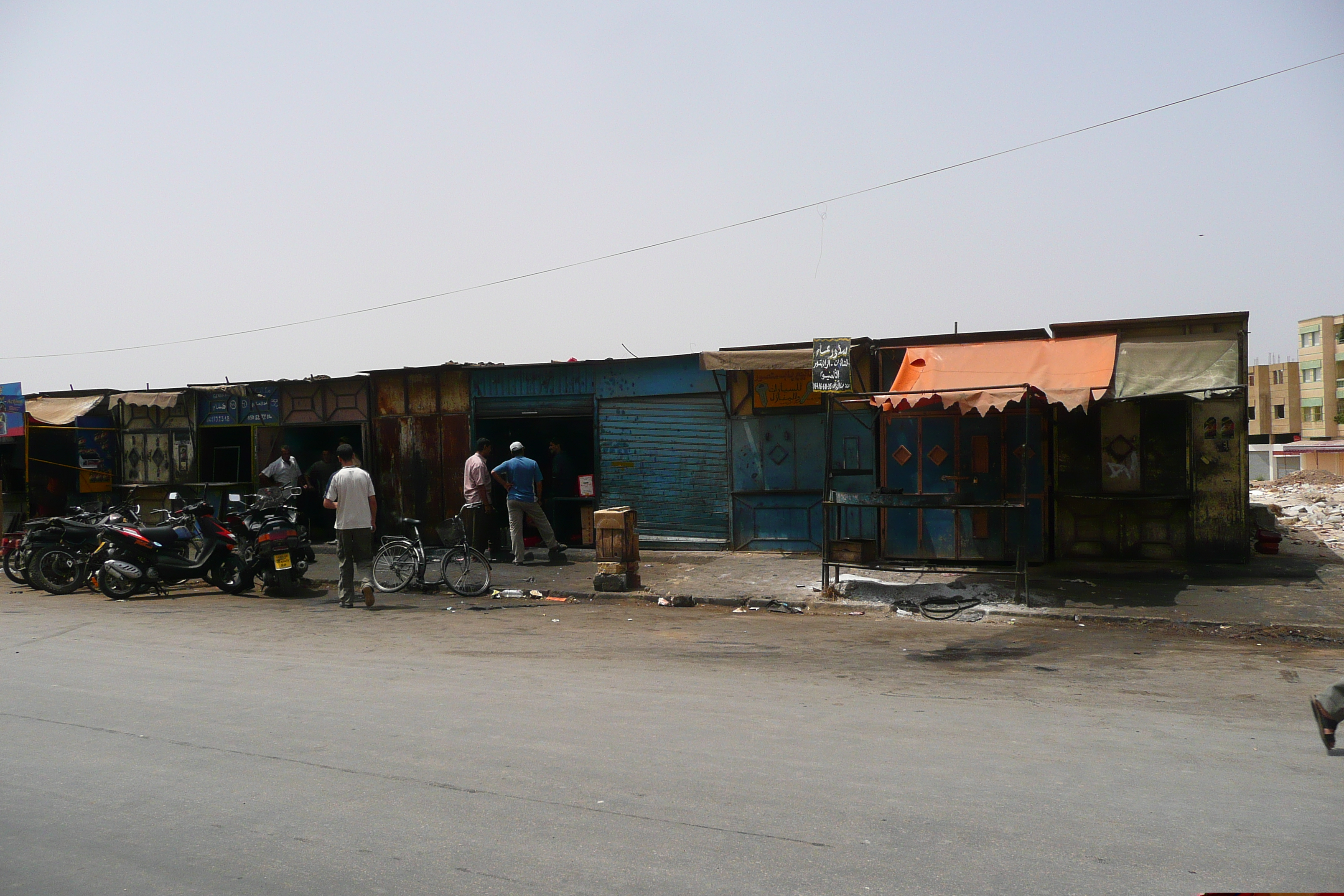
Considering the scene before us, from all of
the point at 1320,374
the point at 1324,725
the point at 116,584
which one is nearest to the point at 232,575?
the point at 116,584

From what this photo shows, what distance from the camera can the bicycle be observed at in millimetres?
12688

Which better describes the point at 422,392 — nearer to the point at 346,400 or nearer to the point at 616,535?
the point at 346,400

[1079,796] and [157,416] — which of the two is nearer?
[1079,796]

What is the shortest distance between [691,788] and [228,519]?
424 inches

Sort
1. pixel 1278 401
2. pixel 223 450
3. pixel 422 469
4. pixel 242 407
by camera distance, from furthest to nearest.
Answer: pixel 1278 401 < pixel 223 450 < pixel 242 407 < pixel 422 469

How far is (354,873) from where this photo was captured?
12.3 ft

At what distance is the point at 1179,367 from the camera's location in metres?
12.1

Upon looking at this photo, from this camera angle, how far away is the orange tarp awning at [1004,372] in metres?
10.9

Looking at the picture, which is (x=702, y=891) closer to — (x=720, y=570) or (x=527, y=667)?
(x=527, y=667)

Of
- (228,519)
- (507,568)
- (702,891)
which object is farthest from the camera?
(507,568)

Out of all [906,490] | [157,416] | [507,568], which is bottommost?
[507,568]

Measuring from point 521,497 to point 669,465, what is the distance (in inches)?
103

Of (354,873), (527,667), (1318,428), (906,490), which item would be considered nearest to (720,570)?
(906,490)

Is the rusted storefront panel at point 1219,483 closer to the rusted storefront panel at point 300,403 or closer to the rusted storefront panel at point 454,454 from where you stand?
the rusted storefront panel at point 454,454
